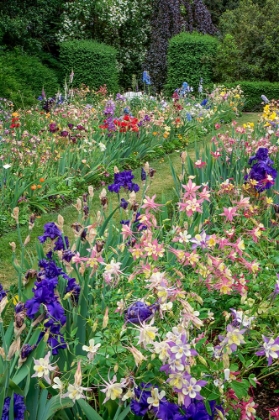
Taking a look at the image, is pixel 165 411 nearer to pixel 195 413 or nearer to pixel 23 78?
pixel 195 413

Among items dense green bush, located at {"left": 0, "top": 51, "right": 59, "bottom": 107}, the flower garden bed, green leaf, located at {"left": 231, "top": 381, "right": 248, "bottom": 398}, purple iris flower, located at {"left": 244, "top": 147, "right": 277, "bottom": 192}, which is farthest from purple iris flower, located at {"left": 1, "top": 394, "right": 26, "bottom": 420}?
dense green bush, located at {"left": 0, "top": 51, "right": 59, "bottom": 107}

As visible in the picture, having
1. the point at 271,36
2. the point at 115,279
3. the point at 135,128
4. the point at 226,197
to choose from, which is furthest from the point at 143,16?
the point at 115,279

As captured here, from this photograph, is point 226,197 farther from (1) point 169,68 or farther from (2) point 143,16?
(2) point 143,16

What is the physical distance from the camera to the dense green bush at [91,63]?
13.8 meters

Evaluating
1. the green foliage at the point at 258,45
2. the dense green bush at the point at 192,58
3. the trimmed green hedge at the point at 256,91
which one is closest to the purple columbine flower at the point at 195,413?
the trimmed green hedge at the point at 256,91

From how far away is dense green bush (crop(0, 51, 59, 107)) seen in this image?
1129 cm

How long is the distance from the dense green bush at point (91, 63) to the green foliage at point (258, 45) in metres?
3.19

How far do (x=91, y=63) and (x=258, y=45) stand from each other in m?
4.63

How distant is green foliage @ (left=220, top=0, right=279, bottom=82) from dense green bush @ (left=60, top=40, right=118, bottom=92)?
10.5ft

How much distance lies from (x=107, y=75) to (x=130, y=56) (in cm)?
301

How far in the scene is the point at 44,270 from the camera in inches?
64.2

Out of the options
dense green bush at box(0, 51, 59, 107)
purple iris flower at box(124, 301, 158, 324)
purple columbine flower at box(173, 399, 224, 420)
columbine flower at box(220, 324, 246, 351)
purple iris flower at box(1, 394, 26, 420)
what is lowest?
dense green bush at box(0, 51, 59, 107)

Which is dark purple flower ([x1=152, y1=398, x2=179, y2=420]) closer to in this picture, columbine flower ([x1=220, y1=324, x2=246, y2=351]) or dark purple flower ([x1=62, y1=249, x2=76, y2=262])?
columbine flower ([x1=220, y1=324, x2=246, y2=351])

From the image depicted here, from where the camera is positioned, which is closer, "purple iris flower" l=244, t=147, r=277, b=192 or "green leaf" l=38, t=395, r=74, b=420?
"green leaf" l=38, t=395, r=74, b=420
